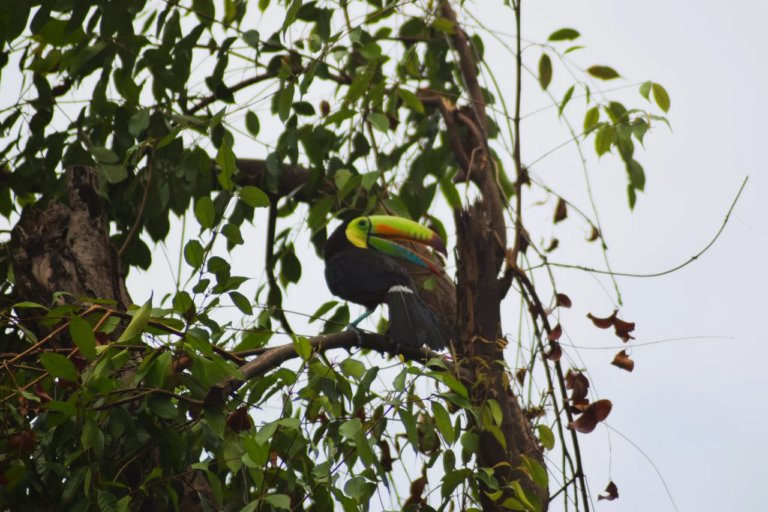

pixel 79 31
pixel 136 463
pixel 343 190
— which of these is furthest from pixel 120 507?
pixel 79 31

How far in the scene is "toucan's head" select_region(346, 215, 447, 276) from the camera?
3.22m

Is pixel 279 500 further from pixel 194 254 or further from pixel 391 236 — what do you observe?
pixel 391 236

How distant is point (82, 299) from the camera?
1.92 meters

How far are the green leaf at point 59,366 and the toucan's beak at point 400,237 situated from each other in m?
1.69

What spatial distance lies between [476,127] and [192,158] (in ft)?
3.56

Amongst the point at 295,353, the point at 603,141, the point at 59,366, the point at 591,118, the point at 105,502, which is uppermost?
the point at 591,118

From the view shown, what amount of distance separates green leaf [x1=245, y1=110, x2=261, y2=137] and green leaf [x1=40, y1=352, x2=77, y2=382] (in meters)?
1.49

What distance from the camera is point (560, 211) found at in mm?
2701

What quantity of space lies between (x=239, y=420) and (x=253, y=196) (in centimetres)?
50

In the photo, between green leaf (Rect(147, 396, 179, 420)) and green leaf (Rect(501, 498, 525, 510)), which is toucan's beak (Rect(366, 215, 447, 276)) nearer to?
green leaf (Rect(501, 498, 525, 510))

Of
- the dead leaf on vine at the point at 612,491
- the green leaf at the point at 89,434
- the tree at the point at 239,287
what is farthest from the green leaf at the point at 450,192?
the green leaf at the point at 89,434

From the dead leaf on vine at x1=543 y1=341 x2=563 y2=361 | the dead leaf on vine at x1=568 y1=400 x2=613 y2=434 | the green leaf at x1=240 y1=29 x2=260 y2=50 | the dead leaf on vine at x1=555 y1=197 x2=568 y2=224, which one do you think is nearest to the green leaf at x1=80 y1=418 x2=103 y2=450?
the dead leaf on vine at x1=568 y1=400 x2=613 y2=434

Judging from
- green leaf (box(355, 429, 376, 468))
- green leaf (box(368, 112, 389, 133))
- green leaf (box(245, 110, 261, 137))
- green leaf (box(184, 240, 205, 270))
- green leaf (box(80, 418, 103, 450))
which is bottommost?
green leaf (box(80, 418, 103, 450))

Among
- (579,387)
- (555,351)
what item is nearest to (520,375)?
(555,351)
